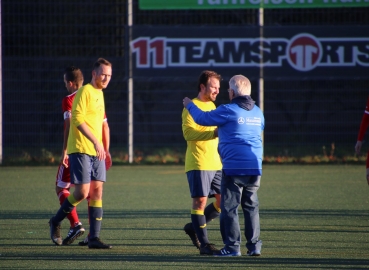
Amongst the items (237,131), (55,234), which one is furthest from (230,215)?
(55,234)

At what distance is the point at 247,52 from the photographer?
61.6 ft

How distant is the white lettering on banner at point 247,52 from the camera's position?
18734 millimetres

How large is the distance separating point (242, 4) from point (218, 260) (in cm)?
1273

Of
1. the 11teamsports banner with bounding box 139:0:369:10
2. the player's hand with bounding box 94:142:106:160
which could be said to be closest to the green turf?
the player's hand with bounding box 94:142:106:160

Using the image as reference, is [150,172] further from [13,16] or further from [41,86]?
[13,16]

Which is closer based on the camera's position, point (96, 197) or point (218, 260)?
point (218, 260)

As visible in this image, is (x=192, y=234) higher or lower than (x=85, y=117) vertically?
lower

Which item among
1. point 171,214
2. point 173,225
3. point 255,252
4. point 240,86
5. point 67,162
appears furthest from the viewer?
point 171,214

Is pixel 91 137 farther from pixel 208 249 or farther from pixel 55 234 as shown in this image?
pixel 208 249

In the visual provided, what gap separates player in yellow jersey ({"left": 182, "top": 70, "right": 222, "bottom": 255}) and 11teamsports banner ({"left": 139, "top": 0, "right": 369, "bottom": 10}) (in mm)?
11437

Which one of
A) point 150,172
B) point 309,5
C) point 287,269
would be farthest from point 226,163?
point 309,5

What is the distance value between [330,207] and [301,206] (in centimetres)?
44

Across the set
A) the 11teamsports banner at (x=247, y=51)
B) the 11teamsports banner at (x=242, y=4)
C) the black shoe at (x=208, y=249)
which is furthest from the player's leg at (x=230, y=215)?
the 11teamsports banner at (x=242, y=4)

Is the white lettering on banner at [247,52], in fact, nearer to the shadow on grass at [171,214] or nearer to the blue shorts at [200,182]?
the shadow on grass at [171,214]
